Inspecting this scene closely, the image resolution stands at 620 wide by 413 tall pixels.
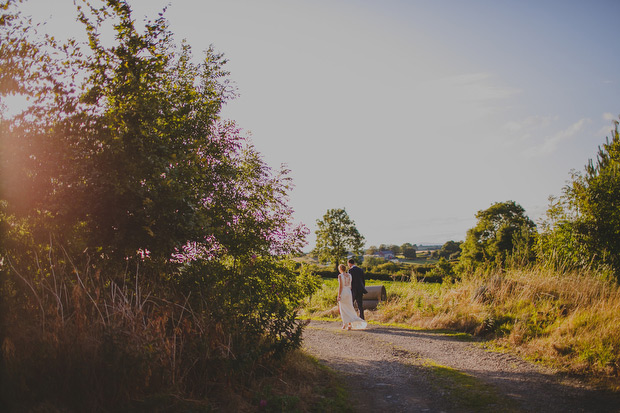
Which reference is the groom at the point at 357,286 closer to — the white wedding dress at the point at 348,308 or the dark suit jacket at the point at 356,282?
the dark suit jacket at the point at 356,282

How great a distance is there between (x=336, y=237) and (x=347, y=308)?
46.3 meters

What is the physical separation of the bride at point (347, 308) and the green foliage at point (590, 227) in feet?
22.2

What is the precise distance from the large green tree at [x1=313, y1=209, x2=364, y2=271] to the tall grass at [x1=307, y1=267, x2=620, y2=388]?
4201 cm

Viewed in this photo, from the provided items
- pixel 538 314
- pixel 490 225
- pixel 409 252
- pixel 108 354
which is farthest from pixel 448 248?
pixel 108 354

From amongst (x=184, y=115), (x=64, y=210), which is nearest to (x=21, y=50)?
(x=184, y=115)

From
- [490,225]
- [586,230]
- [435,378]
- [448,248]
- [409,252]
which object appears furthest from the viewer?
[409,252]

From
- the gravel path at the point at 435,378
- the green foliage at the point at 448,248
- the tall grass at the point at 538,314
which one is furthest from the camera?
the green foliage at the point at 448,248

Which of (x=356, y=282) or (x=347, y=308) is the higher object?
(x=356, y=282)

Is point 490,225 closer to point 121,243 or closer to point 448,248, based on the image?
point 448,248

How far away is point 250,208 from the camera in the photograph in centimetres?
905

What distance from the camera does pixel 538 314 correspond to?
10.7 m

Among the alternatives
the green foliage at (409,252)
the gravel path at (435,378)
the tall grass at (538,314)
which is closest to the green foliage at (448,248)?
the green foliage at (409,252)

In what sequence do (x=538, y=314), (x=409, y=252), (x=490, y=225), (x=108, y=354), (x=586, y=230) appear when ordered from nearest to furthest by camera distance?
(x=108, y=354), (x=538, y=314), (x=586, y=230), (x=490, y=225), (x=409, y=252)

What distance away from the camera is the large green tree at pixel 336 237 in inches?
2349
